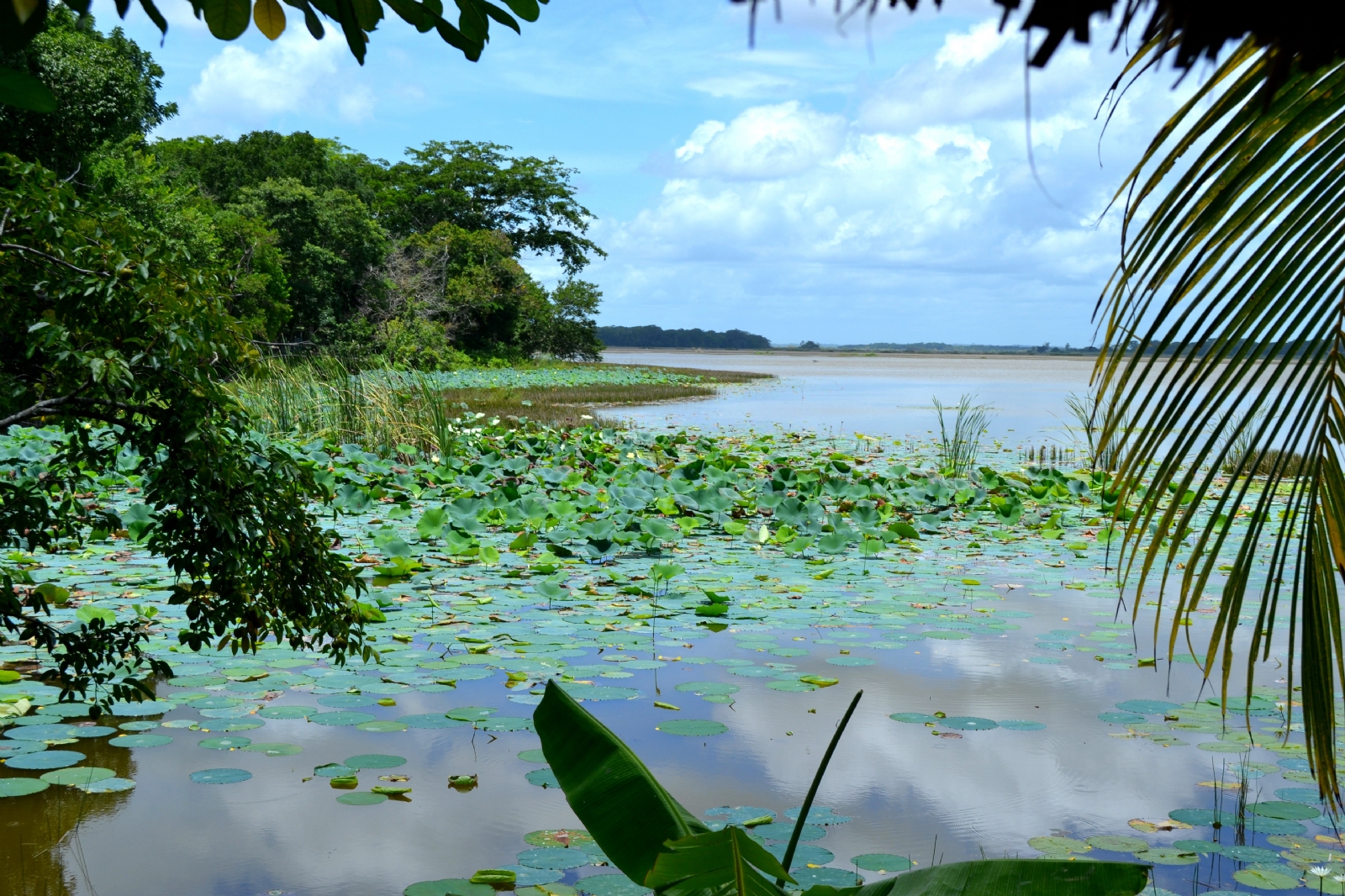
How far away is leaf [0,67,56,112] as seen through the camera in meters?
0.94

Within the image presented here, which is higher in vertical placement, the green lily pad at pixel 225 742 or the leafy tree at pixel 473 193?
the leafy tree at pixel 473 193

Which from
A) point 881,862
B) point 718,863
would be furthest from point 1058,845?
point 718,863

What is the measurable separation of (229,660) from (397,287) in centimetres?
2575

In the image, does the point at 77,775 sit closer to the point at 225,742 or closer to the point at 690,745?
the point at 225,742

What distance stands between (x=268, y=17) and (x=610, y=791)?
1289 millimetres

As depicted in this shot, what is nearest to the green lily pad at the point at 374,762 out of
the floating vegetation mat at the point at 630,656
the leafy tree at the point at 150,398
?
the floating vegetation mat at the point at 630,656

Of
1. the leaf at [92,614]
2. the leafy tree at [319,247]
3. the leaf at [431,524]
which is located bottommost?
the leaf at [92,614]

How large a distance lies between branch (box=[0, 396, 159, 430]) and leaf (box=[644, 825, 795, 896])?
1690mm

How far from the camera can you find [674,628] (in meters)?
4.57

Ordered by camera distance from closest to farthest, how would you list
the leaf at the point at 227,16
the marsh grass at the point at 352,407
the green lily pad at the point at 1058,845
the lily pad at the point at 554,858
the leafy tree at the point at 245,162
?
the leaf at the point at 227,16, the lily pad at the point at 554,858, the green lily pad at the point at 1058,845, the marsh grass at the point at 352,407, the leafy tree at the point at 245,162

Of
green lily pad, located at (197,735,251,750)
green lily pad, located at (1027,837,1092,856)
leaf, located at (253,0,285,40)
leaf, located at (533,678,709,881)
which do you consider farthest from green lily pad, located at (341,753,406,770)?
leaf, located at (253,0,285,40)

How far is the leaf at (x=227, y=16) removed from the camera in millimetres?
1387

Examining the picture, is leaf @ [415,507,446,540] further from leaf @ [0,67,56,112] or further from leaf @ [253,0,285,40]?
leaf @ [0,67,56,112]

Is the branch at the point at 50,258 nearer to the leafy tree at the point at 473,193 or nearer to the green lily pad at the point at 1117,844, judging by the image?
the green lily pad at the point at 1117,844
